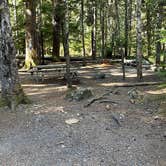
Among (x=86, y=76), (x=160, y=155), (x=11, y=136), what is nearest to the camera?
(x=160, y=155)

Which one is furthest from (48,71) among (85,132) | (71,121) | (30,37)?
(85,132)

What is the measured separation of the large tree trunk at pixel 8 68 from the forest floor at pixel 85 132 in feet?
1.34

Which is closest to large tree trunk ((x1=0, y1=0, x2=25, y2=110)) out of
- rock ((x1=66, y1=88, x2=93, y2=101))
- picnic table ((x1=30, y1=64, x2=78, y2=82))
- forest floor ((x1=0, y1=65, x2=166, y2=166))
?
forest floor ((x1=0, y1=65, x2=166, y2=166))

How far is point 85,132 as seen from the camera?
30.6ft

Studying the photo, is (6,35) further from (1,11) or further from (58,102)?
(58,102)

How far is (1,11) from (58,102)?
3.71 meters

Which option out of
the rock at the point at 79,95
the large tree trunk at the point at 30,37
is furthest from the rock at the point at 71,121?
the large tree trunk at the point at 30,37

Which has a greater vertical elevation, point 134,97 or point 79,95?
point 79,95

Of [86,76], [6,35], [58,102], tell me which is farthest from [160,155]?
[86,76]

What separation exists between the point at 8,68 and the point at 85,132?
12.6 feet

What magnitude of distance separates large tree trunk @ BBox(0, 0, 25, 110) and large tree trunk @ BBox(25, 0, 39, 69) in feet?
34.5

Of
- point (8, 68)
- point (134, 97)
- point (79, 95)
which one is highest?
point (8, 68)

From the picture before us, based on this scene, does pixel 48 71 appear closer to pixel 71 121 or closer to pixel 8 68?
pixel 8 68

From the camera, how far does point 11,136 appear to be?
30.2 ft
